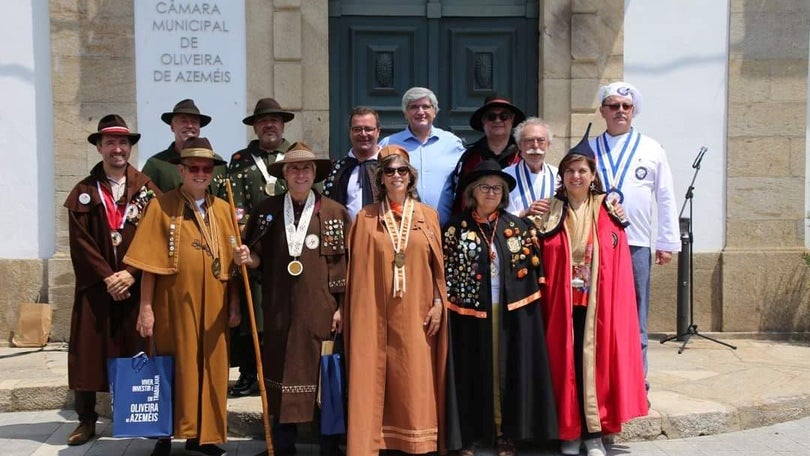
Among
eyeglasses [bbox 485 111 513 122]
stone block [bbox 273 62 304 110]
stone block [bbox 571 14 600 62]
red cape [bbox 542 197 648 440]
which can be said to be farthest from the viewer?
stone block [bbox 571 14 600 62]

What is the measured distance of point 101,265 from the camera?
482cm

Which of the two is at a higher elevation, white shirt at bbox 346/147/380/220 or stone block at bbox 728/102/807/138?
stone block at bbox 728/102/807/138

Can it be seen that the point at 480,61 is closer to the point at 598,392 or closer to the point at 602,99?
the point at 602,99

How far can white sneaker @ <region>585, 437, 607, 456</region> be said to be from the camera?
15.2 feet

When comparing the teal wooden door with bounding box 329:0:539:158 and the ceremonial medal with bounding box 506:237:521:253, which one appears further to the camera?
the teal wooden door with bounding box 329:0:539:158

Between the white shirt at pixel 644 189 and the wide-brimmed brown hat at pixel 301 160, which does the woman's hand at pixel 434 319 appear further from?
the white shirt at pixel 644 189

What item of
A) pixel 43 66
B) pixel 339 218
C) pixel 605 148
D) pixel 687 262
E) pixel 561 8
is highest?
pixel 561 8

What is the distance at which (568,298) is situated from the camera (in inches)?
179

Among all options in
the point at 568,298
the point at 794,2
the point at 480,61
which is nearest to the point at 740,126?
the point at 794,2

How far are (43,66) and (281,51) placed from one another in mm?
2009

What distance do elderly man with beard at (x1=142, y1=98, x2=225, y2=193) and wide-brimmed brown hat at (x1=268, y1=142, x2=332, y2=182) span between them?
635mm

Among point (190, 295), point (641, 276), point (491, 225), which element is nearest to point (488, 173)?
point (491, 225)

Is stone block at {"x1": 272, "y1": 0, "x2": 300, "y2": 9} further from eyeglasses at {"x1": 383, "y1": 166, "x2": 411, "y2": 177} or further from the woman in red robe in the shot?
the woman in red robe

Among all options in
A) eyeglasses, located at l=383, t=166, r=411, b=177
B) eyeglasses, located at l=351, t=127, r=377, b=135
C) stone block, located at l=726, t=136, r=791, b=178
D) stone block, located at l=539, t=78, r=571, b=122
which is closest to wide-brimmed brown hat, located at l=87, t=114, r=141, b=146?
eyeglasses, located at l=351, t=127, r=377, b=135
